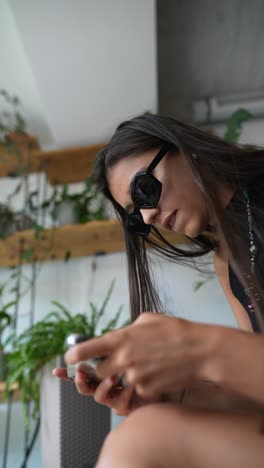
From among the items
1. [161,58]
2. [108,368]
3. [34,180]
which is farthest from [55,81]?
[108,368]

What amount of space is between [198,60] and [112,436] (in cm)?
178

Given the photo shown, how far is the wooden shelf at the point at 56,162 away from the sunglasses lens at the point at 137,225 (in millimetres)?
1077

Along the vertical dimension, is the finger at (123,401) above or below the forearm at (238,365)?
below

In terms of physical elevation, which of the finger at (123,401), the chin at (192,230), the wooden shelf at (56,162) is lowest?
the wooden shelf at (56,162)

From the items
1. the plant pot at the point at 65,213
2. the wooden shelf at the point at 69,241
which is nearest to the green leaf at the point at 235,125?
the wooden shelf at the point at 69,241

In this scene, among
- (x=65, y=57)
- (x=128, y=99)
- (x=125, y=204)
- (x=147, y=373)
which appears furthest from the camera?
(x=128, y=99)

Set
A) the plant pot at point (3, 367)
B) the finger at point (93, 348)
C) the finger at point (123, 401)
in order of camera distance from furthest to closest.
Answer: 1. the plant pot at point (3, 367)
2. the finger at point (123, 401)
3. the finger at point (93, 348)

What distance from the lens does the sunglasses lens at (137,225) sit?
2.61ft

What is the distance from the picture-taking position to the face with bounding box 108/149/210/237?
720 millimetres

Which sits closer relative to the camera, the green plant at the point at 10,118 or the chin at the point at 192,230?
the chin at the point at 192,230

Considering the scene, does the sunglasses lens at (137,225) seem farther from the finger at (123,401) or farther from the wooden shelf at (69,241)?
the wooden shelf at (69,241)

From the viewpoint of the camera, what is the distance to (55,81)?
59.0 inches

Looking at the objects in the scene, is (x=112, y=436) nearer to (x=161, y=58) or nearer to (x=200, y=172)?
(x=200, y=172)

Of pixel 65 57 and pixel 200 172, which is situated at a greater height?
pixel 65 57
